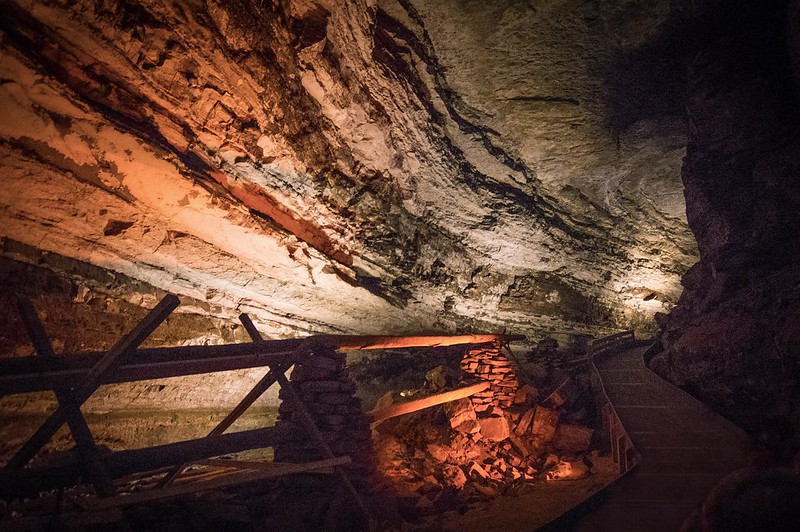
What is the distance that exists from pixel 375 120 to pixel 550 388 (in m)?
7.67

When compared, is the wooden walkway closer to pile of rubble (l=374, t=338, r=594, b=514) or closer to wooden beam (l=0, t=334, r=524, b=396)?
pile of rubble (l=374, t=338, r=594, b=514)

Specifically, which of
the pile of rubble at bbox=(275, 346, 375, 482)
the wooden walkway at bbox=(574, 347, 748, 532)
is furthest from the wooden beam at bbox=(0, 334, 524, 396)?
the wooden walkway at bbox=(574, 347, 748, 532)

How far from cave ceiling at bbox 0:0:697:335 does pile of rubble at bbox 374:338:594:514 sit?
191cm

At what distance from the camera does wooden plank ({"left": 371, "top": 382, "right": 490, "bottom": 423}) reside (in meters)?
4.60

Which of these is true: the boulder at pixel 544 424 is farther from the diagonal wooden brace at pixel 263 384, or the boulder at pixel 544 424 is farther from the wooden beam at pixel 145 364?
the diagonal wooden brace at pixel 263 384

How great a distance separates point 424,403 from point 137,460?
372 cm

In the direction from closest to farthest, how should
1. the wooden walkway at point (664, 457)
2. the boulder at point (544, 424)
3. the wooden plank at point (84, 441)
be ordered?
the wooden plank at point (84, 441) < the wooden walkway at point (664, 457) < the boulder at point (544, 424)

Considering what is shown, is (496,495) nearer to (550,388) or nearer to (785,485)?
(785,485)

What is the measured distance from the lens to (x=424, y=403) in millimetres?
5391

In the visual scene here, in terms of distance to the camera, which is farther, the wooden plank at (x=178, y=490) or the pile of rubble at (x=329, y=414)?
the pile of rubble at (x=329, y=414)

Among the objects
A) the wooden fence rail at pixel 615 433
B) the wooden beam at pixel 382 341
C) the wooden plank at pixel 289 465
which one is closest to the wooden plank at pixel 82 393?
the wooden plank at pixel 289 465

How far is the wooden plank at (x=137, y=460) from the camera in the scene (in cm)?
216

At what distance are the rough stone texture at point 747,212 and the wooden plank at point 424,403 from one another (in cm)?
357

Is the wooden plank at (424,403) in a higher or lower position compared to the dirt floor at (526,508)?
higher
